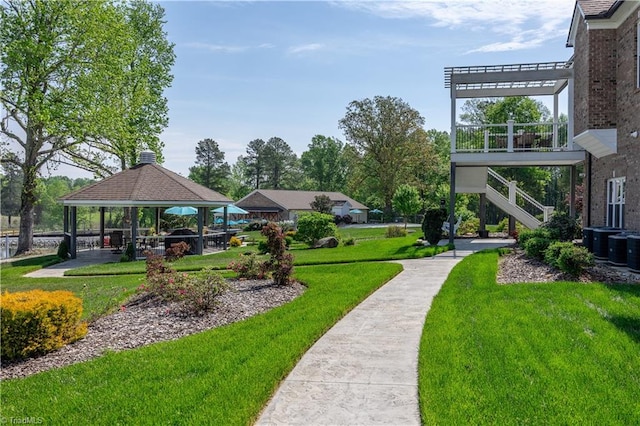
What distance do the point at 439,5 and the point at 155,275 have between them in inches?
316

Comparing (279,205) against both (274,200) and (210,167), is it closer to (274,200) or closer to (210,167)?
(274,200)

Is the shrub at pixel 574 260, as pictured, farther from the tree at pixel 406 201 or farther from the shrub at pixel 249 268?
the tree at pixel 406 201

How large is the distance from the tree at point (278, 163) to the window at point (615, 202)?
66973mm

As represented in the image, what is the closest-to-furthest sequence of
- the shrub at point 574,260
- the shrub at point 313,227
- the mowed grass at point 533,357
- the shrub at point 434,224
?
1. the mowed grass at point 533,357
2. the shrub at point 574,260
3. the shrub at point 434,224
4. the shrub at point 313,227

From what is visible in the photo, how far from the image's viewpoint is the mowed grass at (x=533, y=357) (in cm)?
384

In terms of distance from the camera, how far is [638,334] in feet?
18.6

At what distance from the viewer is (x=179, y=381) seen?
14.8 ft

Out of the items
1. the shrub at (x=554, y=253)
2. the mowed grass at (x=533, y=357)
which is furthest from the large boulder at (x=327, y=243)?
the mowed grass at (x=533, y=357)

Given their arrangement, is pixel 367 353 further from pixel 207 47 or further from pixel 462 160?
pixel 462 160

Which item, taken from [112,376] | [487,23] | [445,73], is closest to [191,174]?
[445,73]

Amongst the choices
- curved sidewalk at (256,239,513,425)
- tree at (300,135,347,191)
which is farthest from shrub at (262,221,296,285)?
tree at (300,135,347,191)

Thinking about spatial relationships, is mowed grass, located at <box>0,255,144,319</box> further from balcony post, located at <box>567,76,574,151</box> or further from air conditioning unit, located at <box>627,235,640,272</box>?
balcony post, located at <box>567,76,574,151</box>

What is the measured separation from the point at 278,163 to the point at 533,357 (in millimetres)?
75039

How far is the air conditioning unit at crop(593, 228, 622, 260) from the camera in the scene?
11570 millimetres
